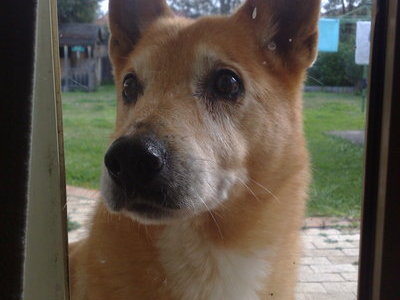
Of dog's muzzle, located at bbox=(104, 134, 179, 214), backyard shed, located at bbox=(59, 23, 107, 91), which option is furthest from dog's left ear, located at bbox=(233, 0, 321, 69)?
dog's muzzle, located at bbox=(104, 134, 179, 214)

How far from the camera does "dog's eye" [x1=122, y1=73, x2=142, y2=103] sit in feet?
4.00

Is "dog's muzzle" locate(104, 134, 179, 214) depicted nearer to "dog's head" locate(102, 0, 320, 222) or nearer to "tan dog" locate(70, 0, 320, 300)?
"dog's head" locate(102, 0, 320, 222)

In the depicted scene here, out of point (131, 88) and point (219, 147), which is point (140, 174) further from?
point (131, 88)

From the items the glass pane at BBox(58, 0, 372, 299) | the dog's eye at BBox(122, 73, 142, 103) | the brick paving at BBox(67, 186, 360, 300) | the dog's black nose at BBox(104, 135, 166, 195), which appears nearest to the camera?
the dog's black nose at BBox(104, 135, 166, 195)

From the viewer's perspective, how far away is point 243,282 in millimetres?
1199

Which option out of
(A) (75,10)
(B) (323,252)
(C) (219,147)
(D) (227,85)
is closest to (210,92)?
(D) (227,85)

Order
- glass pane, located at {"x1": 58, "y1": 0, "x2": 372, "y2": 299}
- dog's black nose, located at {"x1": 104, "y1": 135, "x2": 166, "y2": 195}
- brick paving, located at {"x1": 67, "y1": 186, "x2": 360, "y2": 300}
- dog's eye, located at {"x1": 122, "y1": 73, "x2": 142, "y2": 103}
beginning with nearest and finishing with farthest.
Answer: dog's black nose, located at {"x1": 104, "y1": 135, "x2": 166, "y2": 195}
glass pane, located at {"x1": 58, "y1": 0, "x2": 372, "y2": 299}
brick paving, located at {"x1": 67, "y1": 186, "x2": 360, "y2": 300}
dog's eye, located at {"x1": 122, "y1": 73, "x2": 142, "y2": 103}

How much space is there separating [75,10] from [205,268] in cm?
72

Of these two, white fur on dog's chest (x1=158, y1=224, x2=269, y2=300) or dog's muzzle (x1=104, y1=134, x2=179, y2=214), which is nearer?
dog's muzzle (x1=104, y1=134, x2=179, y2=214)

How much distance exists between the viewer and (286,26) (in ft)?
3.98

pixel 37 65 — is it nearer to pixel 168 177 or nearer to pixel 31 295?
pixel 168 177

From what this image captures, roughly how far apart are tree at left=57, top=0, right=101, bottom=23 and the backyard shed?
12 mm

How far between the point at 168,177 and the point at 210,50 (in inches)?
16.2

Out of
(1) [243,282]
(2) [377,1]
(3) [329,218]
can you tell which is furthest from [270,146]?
(2) [377,1]
